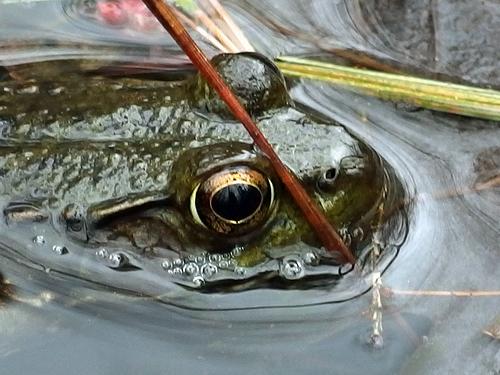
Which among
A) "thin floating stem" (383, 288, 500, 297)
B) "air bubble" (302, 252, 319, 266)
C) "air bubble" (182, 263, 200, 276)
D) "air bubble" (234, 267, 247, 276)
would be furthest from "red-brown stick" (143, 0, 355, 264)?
"air bubble" (182, 263, 200, 276)

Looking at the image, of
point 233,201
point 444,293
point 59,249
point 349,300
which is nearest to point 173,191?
point 233,201

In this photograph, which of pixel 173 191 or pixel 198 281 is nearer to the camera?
pixel 173 191

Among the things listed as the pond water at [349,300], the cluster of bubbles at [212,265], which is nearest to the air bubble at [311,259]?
the cluster of bubbles at [212,265]

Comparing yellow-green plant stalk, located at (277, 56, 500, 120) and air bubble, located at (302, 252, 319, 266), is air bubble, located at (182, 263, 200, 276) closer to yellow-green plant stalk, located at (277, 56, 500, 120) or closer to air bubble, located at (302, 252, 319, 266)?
air bubble, located at (302, 252, 319, 266)

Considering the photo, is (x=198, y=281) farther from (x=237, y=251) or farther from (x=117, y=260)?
(x=117, y=260)

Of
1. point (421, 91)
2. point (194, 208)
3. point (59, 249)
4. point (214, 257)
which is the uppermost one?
point (421, 91)
